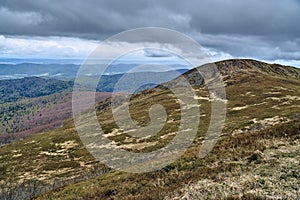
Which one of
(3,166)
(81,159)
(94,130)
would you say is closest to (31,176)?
(81,159)

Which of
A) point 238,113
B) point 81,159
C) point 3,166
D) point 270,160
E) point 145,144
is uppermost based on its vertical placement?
point 270,160

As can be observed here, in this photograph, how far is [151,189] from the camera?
1773 cm

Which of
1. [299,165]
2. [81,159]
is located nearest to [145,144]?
[81,159]

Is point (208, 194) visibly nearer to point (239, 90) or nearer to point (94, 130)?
point (94, 130)

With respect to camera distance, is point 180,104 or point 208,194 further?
point 180,104

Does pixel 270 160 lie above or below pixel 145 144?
above

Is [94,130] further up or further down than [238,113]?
further down

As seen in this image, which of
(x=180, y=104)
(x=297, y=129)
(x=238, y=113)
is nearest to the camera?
(x=297, y=129)

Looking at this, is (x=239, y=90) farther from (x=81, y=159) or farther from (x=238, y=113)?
(x=81, y=159)

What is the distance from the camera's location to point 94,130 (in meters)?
129

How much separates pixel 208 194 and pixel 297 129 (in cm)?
1411

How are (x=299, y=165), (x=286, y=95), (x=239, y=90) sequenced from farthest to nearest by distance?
1. (x=239, y=90)
2. (x=286, y=95)
3. (x=299, y=165)

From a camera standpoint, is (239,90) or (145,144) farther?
(239,90)

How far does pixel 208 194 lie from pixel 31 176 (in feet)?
240
